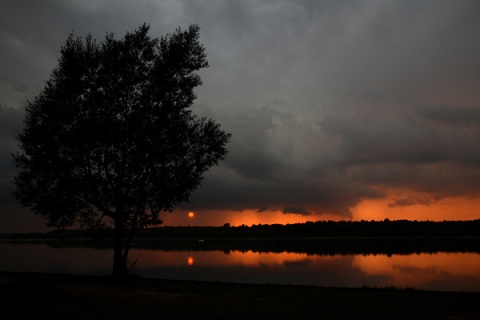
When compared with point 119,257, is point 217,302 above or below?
below

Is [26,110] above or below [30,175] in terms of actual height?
above

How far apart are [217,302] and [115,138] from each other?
14373mm

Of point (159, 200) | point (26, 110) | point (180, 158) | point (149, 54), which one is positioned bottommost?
point (159, 200)

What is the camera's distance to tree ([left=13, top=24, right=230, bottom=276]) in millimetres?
29375

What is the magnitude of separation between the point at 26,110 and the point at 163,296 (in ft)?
57.6

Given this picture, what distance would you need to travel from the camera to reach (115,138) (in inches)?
1152

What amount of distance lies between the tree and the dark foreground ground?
5962 millimetres

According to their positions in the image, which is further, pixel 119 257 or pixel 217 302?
pixel 119 257

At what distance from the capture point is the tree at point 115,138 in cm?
2938

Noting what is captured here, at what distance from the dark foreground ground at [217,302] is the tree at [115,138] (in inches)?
235

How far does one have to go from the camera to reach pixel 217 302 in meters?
20.8

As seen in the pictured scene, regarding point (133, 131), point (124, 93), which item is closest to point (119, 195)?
point (133, 131)

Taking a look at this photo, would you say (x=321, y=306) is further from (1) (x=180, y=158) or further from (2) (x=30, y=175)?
(2) (x=30, y=175)

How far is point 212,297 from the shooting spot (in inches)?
Result: 873
